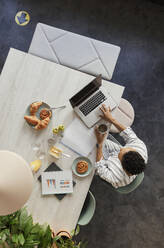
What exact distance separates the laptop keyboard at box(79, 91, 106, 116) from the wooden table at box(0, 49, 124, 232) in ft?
0.35

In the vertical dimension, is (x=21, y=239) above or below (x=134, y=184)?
below

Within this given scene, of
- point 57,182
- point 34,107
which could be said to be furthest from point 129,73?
point 57,182

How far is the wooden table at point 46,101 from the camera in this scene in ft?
6.32

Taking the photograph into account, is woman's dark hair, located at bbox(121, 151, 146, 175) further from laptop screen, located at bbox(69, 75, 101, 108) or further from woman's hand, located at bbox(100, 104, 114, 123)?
laptop screen, located at bbox(69, 75, 101, 108)

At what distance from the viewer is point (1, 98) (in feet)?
6.98

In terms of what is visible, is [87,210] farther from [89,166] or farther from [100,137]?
[100,137]

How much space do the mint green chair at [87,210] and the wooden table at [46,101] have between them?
0.12 meters

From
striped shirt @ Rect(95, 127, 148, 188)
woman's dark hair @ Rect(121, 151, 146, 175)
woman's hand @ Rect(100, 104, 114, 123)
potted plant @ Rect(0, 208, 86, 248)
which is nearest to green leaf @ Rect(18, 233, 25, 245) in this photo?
potted plant @ Rect(0, 208, 86, 248)

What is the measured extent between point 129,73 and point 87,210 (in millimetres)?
1740

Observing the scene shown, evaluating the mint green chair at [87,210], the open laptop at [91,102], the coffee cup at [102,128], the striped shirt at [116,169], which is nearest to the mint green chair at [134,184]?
the striped shirt at [116,169]

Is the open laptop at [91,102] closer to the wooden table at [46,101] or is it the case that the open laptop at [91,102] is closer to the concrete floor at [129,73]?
the wooden table at [46,101]

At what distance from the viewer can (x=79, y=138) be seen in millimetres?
2037

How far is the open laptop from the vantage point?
2.04 metres

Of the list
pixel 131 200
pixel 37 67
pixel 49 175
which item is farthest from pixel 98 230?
pixel 37 67
